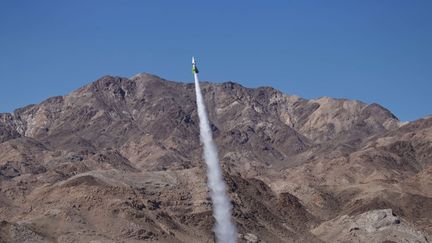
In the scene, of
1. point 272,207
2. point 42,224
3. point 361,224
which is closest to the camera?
point 42,224

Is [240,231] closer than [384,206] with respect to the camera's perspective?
Yes

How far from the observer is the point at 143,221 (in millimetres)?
138000

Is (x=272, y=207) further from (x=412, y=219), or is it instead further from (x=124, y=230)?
(x=124, y=230)

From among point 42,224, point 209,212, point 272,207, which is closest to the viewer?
point 42,224

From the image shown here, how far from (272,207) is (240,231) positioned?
34215mm

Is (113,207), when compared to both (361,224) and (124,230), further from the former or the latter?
(361,224)

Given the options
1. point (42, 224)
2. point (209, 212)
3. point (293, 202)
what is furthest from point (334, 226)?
point (42, 224)

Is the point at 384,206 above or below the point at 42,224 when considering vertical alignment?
above

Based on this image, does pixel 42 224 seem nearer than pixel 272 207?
Yes

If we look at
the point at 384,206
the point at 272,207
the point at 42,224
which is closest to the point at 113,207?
the point at 42,224

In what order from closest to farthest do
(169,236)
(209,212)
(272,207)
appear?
(169,236) < (209,212) < (272,207)

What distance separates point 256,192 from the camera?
180m

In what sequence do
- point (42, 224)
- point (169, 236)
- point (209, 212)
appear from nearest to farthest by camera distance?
point (42, 224) < point (169, 236) < point (209, 212)

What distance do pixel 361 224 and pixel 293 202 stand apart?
25.9 metres
